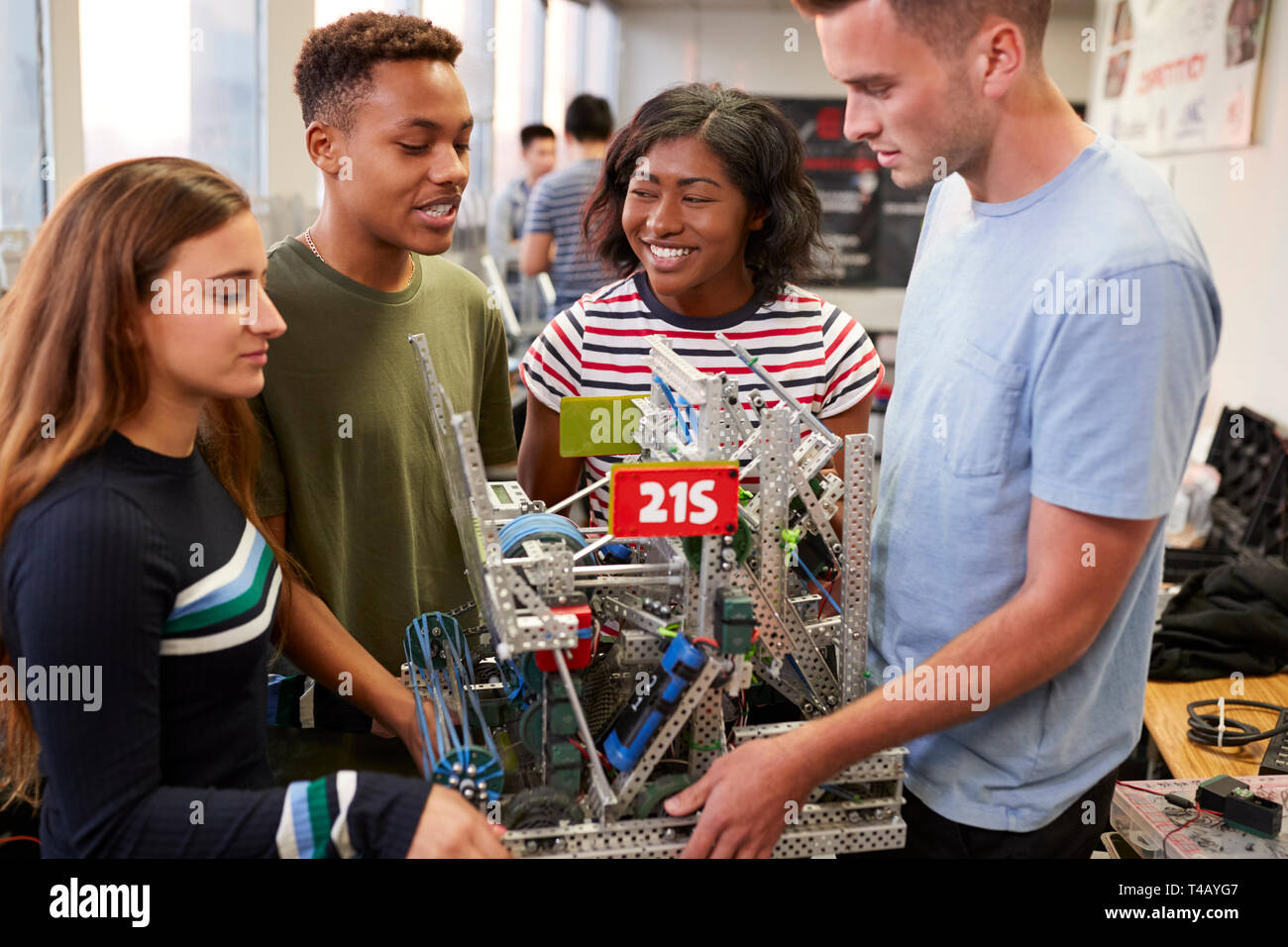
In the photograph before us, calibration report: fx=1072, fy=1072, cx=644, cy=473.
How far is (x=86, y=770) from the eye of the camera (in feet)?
3.94

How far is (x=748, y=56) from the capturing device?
35.7 feet

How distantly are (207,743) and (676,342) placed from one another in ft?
4.04

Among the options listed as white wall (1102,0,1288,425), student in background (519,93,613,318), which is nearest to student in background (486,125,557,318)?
student in background (519,93,613,318)

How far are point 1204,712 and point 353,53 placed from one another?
2579 millimetres

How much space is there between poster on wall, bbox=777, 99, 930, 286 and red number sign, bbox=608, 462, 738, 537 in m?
9.24

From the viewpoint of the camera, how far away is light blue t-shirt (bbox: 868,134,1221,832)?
4.29 feet

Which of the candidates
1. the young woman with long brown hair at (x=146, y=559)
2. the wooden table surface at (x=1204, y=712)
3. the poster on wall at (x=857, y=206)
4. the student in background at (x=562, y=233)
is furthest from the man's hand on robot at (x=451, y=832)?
the poster on wall at (x=857, y=206)

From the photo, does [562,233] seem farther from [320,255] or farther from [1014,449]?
[1014,449]

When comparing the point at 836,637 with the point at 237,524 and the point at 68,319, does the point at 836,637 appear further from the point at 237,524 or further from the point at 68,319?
the point at 68,319

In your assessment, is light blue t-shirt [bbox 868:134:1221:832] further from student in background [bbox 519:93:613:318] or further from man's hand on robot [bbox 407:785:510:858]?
student in background [bbox 519:93:613:318]

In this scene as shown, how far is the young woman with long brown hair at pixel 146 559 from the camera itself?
120cm

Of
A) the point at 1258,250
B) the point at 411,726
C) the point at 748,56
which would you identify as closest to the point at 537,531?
the point at 411,726

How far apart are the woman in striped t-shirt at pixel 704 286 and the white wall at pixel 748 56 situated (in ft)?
27.3

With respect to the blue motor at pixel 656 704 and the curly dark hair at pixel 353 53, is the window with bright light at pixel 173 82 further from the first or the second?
the blue motor at pixel 656 704
